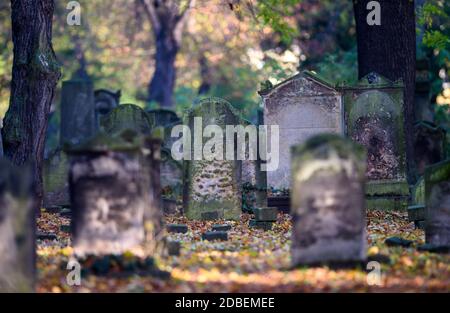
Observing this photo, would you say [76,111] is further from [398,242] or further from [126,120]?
[398,242]

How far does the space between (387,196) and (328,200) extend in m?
7.52

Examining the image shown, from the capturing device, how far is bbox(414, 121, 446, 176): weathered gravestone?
21.0m

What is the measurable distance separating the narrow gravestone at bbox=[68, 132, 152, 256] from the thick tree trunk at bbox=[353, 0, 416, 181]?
9.38m

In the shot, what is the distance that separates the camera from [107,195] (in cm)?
995

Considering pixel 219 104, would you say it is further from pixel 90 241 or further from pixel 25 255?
pixel 25 255

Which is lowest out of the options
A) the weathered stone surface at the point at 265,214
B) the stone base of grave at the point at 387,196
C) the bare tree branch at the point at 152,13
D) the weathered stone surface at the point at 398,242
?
the weathered stone surface at the point at 398,242

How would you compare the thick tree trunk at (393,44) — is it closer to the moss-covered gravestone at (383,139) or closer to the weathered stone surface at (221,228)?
the moss-covered gravestone at (383,139)

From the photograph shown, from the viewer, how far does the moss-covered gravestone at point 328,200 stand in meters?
9.70

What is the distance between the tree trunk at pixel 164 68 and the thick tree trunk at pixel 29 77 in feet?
64.8

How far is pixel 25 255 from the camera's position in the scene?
907 centimetres

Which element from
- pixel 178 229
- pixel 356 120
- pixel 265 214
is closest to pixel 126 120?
pixel 356 120

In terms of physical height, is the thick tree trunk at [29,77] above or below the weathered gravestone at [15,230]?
above

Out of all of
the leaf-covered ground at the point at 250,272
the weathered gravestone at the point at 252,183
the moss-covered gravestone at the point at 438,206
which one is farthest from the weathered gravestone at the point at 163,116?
the moss-covered gravestone at the point at 438,206
